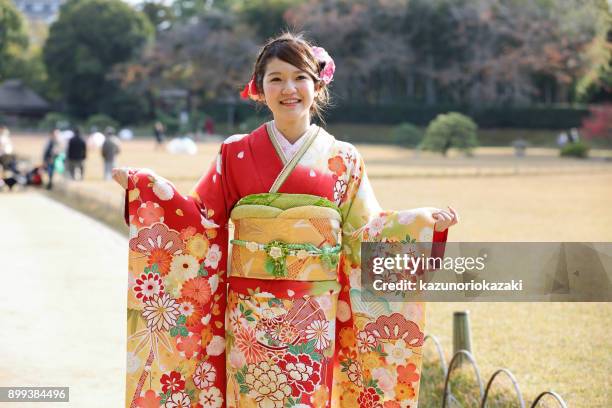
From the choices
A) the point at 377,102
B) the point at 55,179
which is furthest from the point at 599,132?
the point at 55,179

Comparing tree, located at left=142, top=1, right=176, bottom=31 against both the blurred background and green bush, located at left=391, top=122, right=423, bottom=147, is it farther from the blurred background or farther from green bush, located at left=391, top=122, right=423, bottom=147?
green bush, located at left=391, top=122, right=423, bottom=147

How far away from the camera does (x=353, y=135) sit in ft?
155

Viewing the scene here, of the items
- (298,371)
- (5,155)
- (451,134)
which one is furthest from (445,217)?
(451,134)

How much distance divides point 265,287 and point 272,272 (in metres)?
0.06

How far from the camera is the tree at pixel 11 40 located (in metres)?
53.3

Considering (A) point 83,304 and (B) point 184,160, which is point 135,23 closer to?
(B) point 184,160

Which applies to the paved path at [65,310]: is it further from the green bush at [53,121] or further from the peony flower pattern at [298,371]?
the green bush at [53,121]

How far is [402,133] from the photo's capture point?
4041cm

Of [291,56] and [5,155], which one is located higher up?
[5,155]

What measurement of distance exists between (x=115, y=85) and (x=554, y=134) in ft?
88.2

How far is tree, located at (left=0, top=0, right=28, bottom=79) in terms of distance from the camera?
175 feet

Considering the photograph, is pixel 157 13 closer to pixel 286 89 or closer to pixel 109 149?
pixel 109 149

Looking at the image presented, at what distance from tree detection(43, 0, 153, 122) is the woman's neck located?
53142 millimetres

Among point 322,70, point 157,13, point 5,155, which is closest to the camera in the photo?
point 322,70
